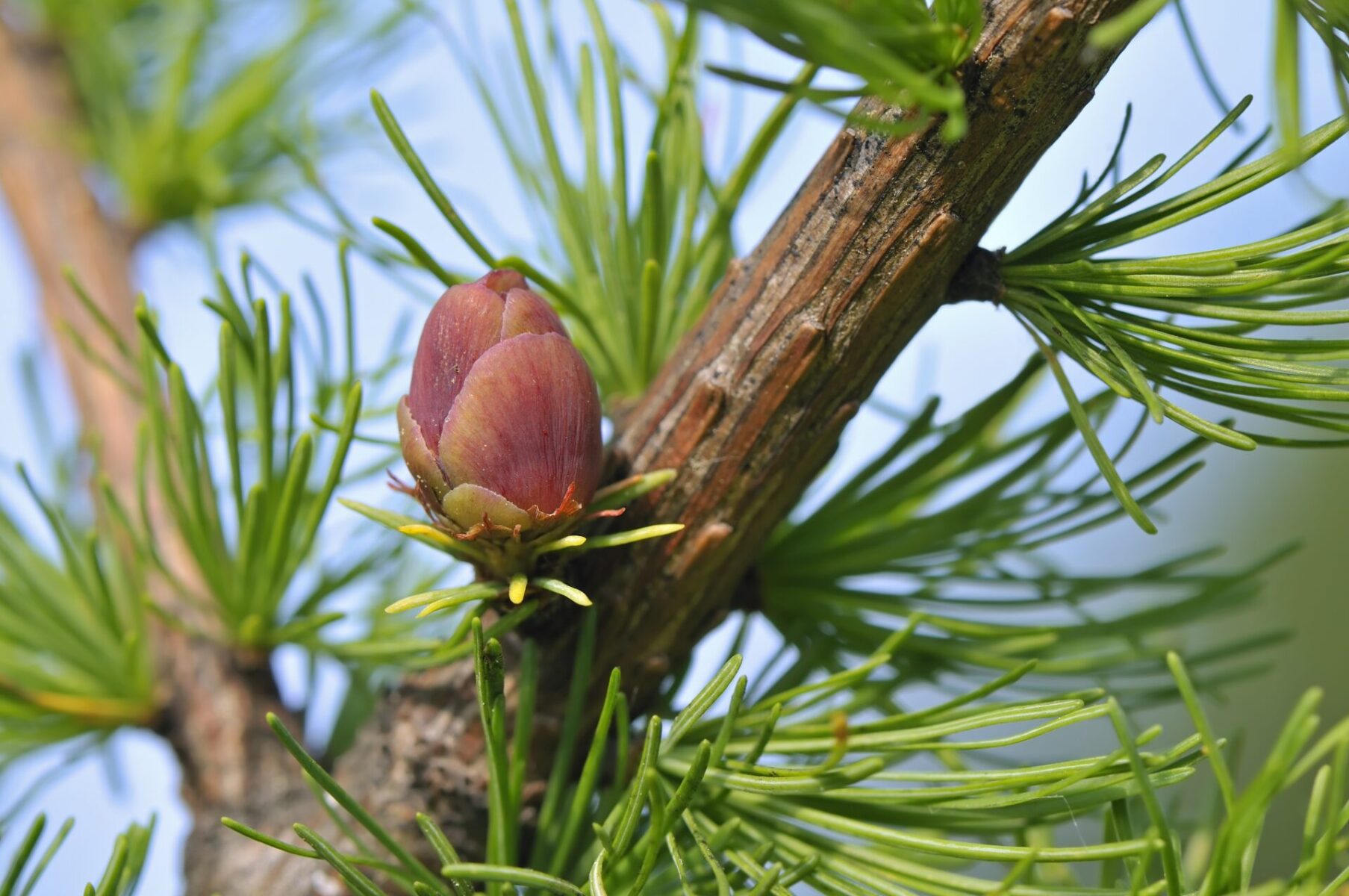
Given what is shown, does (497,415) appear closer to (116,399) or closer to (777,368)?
(777,368)

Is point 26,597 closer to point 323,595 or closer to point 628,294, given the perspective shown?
point 323,595

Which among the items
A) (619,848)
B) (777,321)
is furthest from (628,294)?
(619,848)

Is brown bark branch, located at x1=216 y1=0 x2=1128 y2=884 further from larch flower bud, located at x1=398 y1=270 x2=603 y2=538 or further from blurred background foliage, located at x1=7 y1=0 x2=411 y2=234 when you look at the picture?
blurred background foliage, located at x1=7 y1=0 x2=411 y2=234

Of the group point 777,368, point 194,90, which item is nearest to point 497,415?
point 777,368

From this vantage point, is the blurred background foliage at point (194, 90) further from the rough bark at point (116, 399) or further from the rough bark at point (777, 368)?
the rough bark at point (777, 368)

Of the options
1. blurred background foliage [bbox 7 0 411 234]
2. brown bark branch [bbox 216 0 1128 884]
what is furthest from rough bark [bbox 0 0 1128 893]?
blurred background foliage [bbox 7 0 411 234]

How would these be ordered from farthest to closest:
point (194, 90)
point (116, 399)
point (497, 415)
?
point (194, 90) < point (116, 399) < point (497, 415)

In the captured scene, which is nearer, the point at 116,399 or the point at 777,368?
the point at 777,368

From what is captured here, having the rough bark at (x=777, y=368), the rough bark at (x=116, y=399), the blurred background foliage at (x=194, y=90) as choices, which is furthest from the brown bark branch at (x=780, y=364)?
the blurred background foliage at (x=194, y=90)
